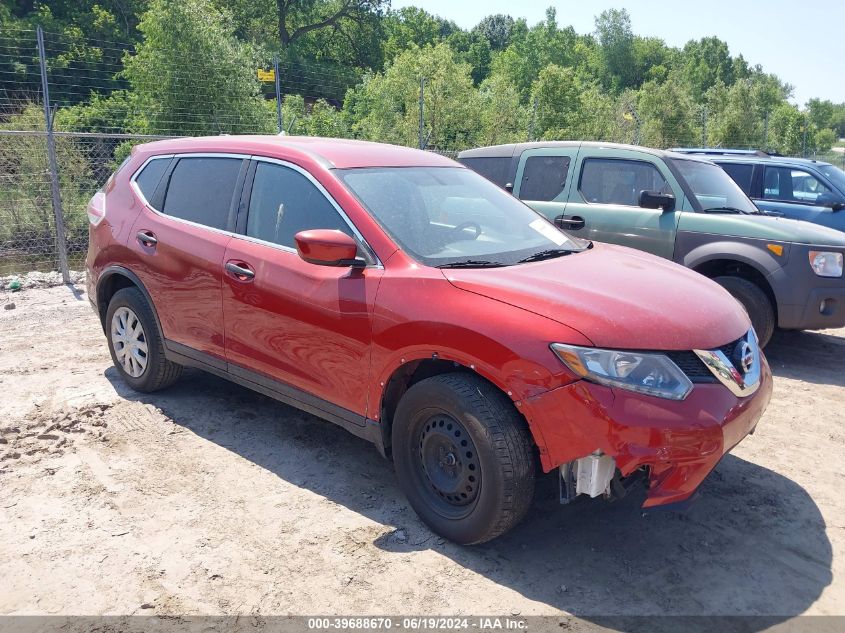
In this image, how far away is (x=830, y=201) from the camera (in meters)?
9.84

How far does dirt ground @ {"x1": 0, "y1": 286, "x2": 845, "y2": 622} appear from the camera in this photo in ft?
9.50

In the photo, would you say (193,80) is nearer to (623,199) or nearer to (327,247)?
(623,199)

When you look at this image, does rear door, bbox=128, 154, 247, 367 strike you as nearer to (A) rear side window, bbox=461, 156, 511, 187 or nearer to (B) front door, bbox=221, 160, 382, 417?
(B) front door, bbox=221, 160, 382, 417

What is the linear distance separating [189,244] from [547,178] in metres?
4.34

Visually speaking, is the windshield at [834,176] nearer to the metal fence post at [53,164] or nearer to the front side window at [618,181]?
the front side window at [618,181]

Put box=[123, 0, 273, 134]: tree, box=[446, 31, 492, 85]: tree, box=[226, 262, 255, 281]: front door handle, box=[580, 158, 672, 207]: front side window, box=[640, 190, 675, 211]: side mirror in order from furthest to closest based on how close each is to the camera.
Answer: box=[446, 31, 492, 85]: tree, box=[123, 0, 273, 134]: tree, box=[580, 158, 672, 207]: front side window, box=[640, 190, 675, 211]: side mirror, box=[226, 262, 255, 281]: front door handle

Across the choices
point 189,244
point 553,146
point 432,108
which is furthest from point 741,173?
point 432,108

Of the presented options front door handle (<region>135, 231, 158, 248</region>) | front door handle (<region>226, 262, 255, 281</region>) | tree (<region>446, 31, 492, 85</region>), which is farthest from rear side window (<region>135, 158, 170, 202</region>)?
tree (<region>446, 31, 492, 85</region>)

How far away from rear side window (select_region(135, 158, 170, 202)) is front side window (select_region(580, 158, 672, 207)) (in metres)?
4.26

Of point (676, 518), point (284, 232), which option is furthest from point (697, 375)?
point (284, 232)

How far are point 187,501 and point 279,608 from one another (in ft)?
3.54

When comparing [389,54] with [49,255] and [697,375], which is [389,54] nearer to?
[49,255]

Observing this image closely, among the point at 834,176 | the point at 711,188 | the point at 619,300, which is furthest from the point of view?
the point at 834,176

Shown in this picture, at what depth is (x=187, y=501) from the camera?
3637 mm
